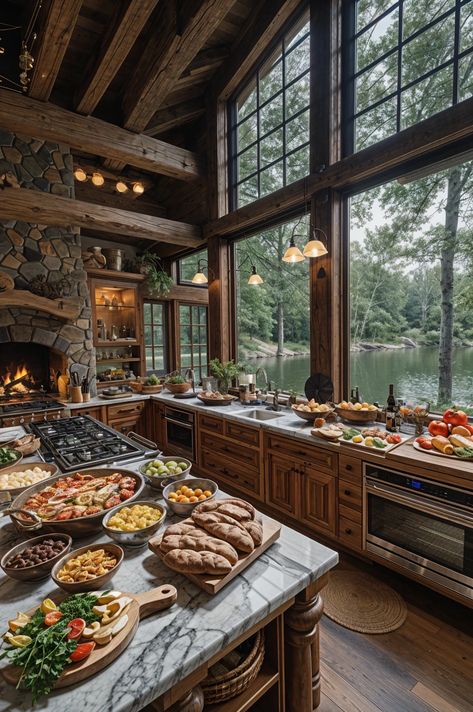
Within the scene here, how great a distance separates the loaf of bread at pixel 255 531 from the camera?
115 cm

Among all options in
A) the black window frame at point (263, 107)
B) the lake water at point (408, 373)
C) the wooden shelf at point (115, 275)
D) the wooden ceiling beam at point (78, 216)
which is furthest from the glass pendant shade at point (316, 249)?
the wooden shelf at point (115, 275)

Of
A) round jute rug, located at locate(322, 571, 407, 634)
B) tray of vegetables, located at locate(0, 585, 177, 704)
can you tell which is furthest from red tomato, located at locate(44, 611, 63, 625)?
round jute rug, located at locate(322, 571, 407, 634)

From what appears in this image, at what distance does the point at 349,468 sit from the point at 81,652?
204 centimetres

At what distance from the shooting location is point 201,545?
1.08 metres

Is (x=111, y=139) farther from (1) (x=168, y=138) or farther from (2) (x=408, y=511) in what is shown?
(2) (x=408, y=511)

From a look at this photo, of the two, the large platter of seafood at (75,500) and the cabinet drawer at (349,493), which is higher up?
the large platter of seafood at (75,500)

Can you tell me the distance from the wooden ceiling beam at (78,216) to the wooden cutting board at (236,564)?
389 centimetres

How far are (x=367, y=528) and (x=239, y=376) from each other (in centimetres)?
231

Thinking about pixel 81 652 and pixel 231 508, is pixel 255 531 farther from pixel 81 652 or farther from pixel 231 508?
pixel 81 652

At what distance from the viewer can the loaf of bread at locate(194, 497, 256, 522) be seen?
48.6 inches

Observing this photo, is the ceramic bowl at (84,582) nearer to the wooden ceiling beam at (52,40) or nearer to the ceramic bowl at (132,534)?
the ceramic bowl at (132,534)

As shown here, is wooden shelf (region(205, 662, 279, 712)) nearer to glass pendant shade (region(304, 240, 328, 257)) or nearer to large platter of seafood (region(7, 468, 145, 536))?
large platter of seafood (region(7, 468, 145, 536))

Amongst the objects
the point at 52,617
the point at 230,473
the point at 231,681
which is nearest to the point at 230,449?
the point at 230,473

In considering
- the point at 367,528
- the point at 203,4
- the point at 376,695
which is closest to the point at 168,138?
the point at 203,4
